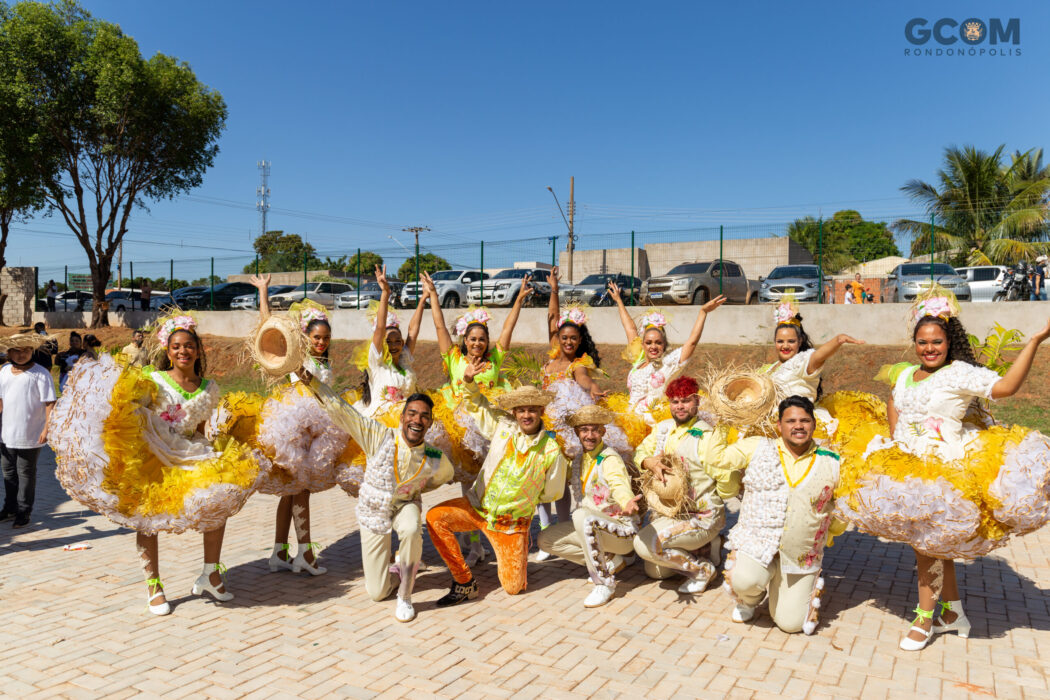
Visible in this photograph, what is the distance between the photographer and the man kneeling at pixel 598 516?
516cm

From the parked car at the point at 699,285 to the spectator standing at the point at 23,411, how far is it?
1475 cm

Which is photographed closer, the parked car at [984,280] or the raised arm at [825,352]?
the raised arm at [825,352]

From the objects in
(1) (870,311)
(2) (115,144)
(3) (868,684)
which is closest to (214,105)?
(2) (115,144)

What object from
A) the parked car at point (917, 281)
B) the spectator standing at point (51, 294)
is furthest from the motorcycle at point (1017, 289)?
the spectator standing at point (51, 294)

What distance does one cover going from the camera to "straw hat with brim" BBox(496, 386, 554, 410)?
17.1 feet

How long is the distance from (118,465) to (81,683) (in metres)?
1.25

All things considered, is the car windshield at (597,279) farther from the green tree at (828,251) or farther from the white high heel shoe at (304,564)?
the white high heel shoe at (304,564)

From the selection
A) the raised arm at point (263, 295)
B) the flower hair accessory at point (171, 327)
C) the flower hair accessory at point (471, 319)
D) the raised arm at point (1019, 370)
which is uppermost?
the raised arm at point (263, 295)

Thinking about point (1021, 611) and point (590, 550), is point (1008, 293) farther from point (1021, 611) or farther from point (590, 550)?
point (590, 550)

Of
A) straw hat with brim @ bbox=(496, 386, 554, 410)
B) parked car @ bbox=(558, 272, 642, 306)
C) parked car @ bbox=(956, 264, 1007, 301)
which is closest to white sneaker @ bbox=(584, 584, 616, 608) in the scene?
straw hat with brim @ bbox=(496, 386, 554, 410)

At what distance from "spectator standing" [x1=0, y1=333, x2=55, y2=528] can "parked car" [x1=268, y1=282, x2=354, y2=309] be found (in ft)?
56.3

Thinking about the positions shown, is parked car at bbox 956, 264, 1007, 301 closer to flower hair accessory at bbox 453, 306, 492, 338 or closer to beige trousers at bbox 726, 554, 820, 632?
flower hair accessory at bbox 453, 306, 492, 338

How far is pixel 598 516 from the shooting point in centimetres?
528

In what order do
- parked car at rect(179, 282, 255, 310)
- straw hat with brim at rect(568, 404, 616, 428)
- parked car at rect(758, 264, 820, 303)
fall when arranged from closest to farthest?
straw hat with brim at rect(568, 404, 616, 428), parked car at rect(758, 264, 820, 303), parked car at rect(179, 282, 255, 310)
